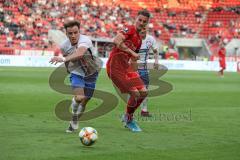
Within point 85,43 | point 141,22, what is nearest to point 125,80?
point 141,22

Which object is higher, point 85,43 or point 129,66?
point 85,43

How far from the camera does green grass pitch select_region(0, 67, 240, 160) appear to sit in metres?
8.70

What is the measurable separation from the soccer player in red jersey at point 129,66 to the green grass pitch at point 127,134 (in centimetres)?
55

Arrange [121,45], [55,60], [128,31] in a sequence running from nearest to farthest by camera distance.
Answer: [55,60] → [121,45] → [128,31]

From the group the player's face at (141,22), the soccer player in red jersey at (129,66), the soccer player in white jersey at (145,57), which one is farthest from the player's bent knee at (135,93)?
the soccer player in white jersey at (145,57)

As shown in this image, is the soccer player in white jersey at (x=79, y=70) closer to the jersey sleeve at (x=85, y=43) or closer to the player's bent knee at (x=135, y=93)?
the jersey sleeve at (x=85, y=43)

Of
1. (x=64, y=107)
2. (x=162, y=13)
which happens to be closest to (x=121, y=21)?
(x=162, y=13)

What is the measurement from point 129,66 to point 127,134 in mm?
1657

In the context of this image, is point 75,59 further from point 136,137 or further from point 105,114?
point 105,114

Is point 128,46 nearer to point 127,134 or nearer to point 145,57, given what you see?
point 127,134

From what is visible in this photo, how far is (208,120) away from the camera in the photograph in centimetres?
1385

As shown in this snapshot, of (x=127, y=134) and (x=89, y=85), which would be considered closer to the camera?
(x=127, y=134)

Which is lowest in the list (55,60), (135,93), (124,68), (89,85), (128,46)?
(135,93)

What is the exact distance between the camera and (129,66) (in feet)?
39.6
